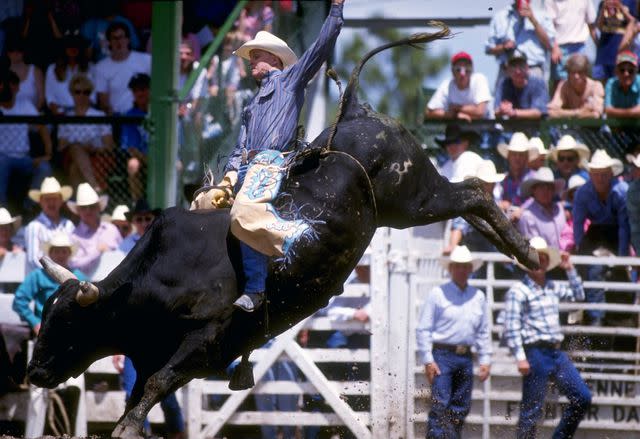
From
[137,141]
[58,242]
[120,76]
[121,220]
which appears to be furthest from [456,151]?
[120,76]

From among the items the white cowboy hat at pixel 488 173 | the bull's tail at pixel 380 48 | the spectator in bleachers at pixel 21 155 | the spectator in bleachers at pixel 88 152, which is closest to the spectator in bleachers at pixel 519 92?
the white cowboy hat at pixel 488 173

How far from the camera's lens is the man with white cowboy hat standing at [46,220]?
11117 mm

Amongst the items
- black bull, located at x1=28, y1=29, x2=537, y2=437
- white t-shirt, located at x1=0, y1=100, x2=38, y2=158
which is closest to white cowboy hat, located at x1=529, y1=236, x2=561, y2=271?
black bull, located at x1=28, y1=29, x2=537, y2=437

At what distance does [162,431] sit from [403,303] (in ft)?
7.88

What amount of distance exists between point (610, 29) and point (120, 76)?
4.84 m

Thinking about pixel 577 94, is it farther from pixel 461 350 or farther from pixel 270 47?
pixel 270 47

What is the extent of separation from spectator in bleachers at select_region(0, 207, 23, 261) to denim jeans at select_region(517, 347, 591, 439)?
463cm

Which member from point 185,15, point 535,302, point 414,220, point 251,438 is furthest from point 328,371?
point 185,15

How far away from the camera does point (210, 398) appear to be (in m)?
11.2

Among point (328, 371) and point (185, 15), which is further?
point (185, 15)

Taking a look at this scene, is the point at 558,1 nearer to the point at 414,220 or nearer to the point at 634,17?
the point at 634,17

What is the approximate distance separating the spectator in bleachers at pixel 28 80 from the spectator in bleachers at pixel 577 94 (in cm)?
512

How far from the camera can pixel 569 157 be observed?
11383 mm

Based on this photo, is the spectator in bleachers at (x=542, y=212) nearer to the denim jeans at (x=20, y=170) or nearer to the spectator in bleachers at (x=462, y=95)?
the spectator in bleachers at (x=462, y=95)
